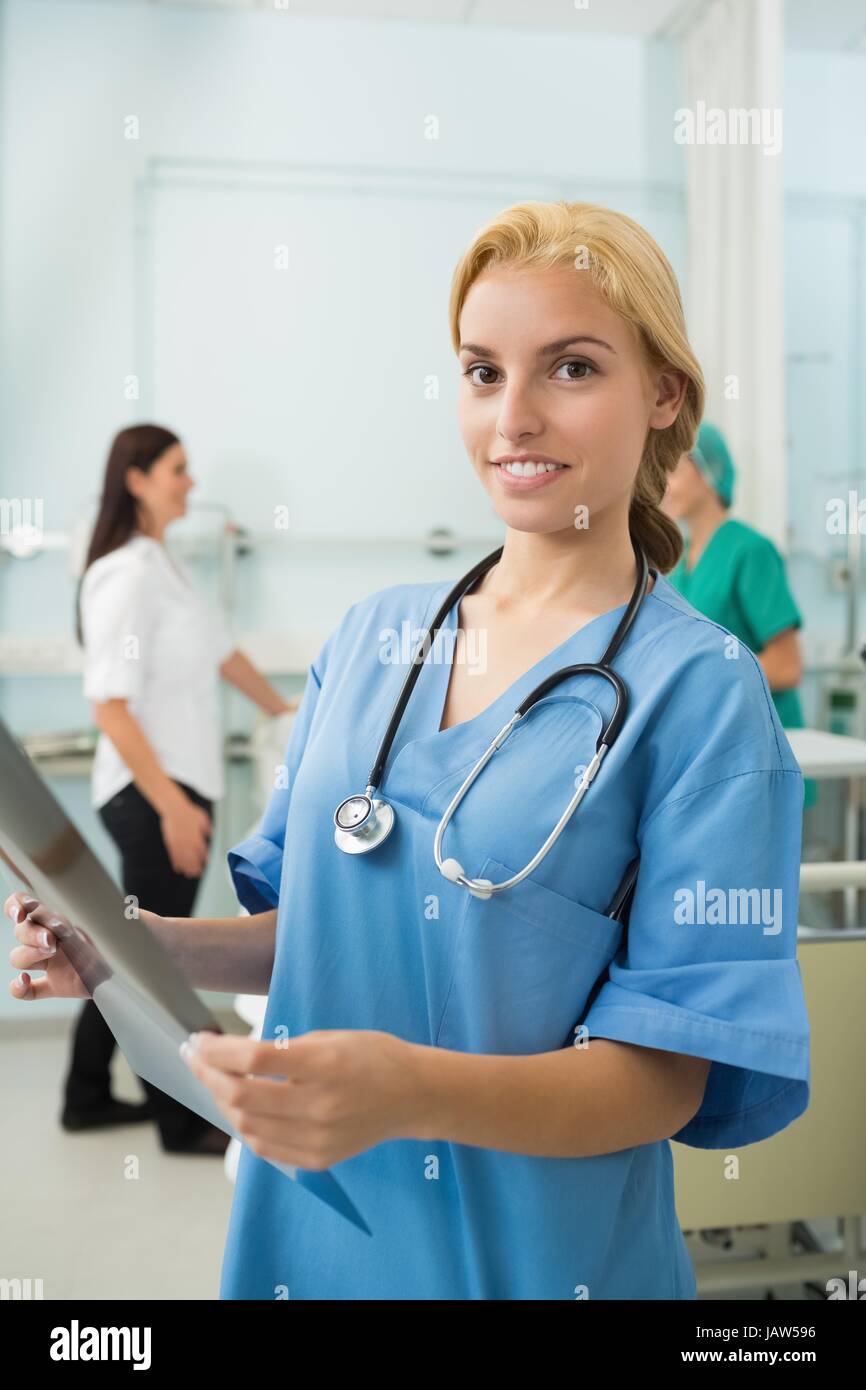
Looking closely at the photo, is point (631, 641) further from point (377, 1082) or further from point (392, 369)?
point (392, 369)

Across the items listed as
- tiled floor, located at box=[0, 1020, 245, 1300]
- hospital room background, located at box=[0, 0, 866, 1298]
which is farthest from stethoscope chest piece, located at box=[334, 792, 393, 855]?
hospital room background, located at box=[0, 0, 866, 1298]

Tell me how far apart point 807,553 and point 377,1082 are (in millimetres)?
3204

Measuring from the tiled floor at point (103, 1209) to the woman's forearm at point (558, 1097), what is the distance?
148cm

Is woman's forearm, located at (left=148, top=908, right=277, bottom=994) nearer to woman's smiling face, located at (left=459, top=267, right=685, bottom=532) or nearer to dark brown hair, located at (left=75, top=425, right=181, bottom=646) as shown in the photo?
woman's smiling face, located at (left=459, top=267, right=685, bottom=532)

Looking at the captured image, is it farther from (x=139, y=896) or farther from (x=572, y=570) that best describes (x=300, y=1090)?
(x=139, y=896)

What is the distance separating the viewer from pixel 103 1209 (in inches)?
91.0

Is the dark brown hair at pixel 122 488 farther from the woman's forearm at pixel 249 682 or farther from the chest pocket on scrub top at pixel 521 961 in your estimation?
the chest pocket on scrub top at pixel 521 961

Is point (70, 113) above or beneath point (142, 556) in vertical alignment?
above

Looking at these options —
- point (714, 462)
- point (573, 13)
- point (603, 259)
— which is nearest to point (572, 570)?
point (603, 259)

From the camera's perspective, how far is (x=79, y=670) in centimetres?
319

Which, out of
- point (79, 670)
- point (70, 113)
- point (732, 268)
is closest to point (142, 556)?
point (79, 670)

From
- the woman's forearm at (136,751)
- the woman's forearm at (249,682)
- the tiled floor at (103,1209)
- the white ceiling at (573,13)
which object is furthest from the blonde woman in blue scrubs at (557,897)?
the white ceiling at (573,13)

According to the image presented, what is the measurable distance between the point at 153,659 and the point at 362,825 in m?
1.72

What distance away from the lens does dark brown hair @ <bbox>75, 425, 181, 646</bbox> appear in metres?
2.43
